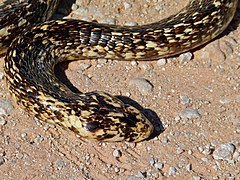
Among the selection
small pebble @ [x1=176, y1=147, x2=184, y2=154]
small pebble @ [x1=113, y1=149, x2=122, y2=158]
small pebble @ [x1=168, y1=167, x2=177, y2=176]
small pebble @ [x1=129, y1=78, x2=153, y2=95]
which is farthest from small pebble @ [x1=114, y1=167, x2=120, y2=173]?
small pebble @ [x1=129, y1=78, x2=153, y2=95]

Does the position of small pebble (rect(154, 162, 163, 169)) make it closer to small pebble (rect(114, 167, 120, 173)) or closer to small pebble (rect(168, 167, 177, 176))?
small pebble (rect(168, 167, 177, 176))

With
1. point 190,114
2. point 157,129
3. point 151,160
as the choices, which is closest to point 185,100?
point 190,114

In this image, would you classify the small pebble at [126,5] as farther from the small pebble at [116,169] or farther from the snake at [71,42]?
the small pebble at [116,169]

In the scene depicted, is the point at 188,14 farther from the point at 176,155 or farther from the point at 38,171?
the point at 38,171

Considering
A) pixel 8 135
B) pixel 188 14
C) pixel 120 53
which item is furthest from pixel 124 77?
pixel 8 135

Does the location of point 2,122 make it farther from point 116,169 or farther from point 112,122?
point 116,169

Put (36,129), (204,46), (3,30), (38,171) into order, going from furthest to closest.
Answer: (204,46) < (3,30) < (36,129) < (38,171)
